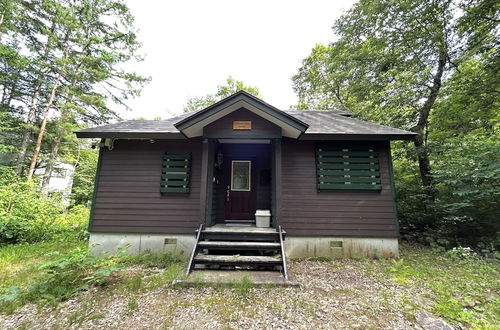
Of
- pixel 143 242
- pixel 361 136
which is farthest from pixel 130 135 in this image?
pixel 361 136

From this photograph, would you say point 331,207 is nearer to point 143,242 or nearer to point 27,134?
point 143,242

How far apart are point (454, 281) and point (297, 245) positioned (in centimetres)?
257

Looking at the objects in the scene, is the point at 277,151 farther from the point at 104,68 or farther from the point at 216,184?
the point at 104,68

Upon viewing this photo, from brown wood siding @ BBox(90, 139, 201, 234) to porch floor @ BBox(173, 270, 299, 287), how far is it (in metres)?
1.56

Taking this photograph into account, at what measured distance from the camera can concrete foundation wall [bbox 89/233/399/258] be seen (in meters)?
4.39

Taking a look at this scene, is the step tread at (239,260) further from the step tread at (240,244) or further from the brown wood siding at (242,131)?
the brown wood siding at (242,131)

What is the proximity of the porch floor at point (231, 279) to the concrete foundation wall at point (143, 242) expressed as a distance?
1.39 meters

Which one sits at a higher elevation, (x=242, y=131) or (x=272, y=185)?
(x=242, y=131)

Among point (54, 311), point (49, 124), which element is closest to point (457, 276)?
point (54, 311)

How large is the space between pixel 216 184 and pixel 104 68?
11151 mm

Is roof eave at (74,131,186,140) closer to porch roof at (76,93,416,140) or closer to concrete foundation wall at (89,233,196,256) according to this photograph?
porch roof at (76,93,416,140)

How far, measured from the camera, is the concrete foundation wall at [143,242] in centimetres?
445

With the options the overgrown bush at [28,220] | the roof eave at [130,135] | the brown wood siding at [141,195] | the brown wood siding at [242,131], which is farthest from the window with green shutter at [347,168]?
the overgrown bush at [28,220]

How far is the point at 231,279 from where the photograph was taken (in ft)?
9.61
